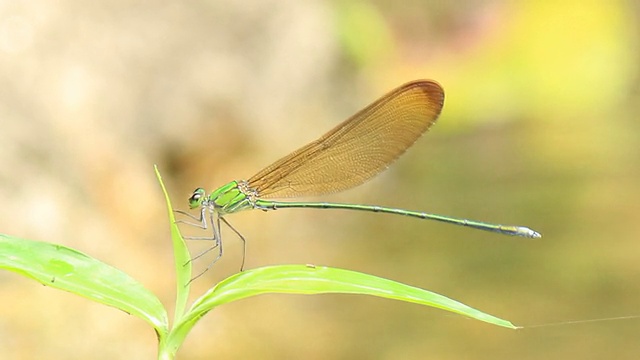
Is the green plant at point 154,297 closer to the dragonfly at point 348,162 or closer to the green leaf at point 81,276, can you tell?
the green leaf at point 81,276

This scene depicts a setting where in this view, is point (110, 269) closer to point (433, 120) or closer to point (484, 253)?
point (433, 120)

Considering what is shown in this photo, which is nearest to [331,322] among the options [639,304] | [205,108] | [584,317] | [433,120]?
[584,317]

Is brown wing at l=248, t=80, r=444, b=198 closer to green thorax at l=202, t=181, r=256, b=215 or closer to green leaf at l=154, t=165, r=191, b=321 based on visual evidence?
green thorax at l=202, t=181, r=256, b=215

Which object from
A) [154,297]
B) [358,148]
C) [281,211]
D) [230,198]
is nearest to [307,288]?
[154,297]

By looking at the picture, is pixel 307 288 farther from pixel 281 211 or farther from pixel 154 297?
pixel 281 211

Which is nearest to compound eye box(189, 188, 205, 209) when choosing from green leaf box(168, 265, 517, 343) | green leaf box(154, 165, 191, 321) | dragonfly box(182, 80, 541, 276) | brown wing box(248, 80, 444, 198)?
dragonfly box(182, 80, 541, 276)
